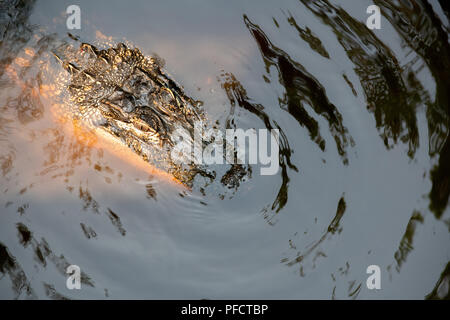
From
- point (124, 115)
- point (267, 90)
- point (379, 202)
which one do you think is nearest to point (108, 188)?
point (124, 115)

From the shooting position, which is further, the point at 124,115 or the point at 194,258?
the point at 124,115

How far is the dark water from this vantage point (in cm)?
173

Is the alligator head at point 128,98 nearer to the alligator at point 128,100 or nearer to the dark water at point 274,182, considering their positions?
the alligator at point 128,100

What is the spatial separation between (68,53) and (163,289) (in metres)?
1.21

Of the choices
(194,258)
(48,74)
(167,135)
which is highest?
(48,74)

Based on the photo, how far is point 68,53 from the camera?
6.12 feet

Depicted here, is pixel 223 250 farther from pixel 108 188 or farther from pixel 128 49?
pixel 128 49
